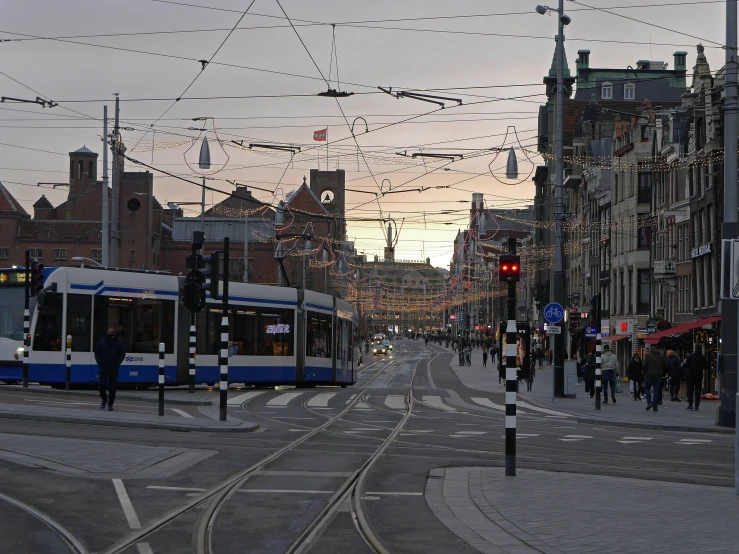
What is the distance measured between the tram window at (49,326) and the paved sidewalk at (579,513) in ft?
59.9

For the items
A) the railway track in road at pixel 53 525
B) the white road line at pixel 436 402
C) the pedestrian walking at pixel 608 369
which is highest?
the pedestrian walking at pixel 608 369

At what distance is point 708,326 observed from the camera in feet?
134

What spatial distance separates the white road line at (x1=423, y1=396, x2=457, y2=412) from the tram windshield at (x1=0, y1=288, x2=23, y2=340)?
37.3ft

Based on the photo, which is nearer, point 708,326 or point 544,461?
point 544,461

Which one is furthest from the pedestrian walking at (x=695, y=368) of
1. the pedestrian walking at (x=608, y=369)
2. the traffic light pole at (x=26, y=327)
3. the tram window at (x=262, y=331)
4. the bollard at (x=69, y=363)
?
the traffic light pole at (x=26, y=327)

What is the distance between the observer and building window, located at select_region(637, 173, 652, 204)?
5897 centimetres

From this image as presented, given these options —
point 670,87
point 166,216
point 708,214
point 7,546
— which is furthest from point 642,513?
point 166,216

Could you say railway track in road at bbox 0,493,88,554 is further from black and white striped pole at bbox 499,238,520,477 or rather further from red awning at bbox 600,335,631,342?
red awning at bbox 600,335,631,342

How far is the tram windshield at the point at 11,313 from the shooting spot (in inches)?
1211

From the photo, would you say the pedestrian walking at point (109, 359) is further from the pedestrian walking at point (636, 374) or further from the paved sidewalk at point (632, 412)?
the pedestrian walking at point (636, 374)

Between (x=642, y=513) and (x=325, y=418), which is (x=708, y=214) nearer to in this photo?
(x=325, y=418)

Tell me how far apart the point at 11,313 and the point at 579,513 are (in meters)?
23.5

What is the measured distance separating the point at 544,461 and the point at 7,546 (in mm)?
9277

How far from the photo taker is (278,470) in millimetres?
14406
